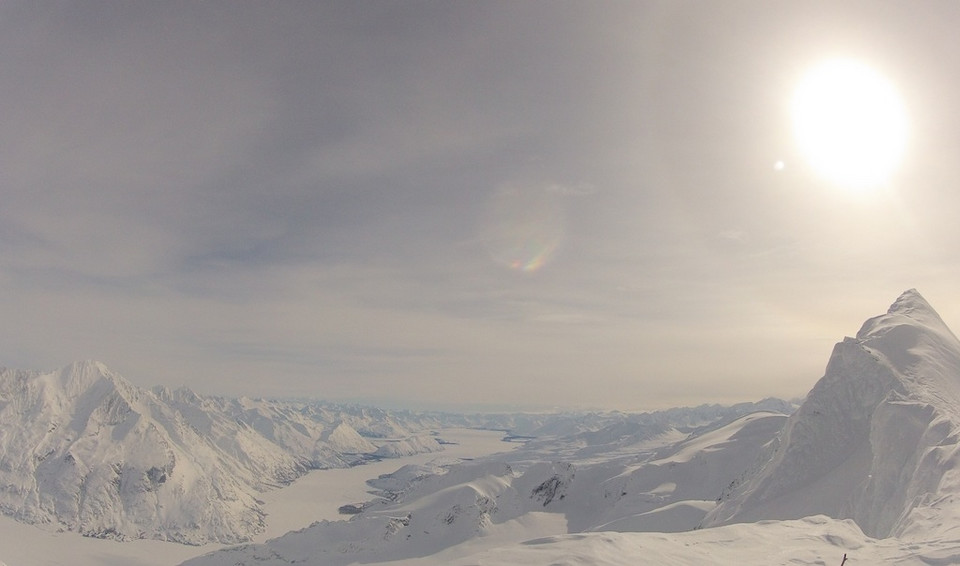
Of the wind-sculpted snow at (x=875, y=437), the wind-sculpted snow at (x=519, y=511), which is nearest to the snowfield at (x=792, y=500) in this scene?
the wind-sculpted snow at (x=875, y=437)

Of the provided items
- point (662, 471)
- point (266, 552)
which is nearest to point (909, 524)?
point (662, 471)

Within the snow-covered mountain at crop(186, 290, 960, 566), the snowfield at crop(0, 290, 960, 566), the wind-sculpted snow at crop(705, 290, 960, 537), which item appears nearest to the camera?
the snowfield at crop(0, 290, 960, 566)

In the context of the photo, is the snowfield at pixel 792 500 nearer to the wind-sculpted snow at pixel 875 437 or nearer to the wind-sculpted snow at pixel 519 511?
the wind-sculpted snow at pixel 875 437

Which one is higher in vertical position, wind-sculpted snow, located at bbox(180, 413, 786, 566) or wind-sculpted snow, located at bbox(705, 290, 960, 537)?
wind-sculpted snow, located at bbox(705, 290, 960, 537)

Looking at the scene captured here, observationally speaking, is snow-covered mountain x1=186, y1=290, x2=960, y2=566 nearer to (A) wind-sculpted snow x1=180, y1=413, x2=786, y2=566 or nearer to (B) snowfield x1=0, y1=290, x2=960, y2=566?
(B) snowfield x1=0, y1=290, x2=960, y2=566

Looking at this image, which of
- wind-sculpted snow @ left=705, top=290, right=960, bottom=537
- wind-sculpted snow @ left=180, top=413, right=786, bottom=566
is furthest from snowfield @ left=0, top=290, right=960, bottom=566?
wind-sculpted snow @ left=180, top=413, right=786, bottom=566

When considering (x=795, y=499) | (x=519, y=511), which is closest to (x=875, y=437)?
(x=795, y=499)

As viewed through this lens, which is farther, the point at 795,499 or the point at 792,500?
the point at 792,500

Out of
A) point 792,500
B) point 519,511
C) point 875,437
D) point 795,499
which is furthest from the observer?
point 519,511

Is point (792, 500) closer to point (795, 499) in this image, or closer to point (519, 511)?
point (795, 499)
